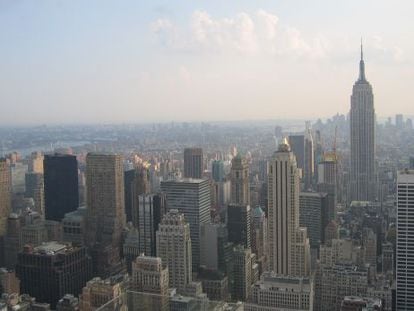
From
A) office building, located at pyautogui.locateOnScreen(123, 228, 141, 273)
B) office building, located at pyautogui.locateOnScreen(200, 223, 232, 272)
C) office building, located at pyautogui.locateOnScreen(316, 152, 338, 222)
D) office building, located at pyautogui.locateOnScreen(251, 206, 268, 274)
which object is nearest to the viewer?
office building, located at pyautogui.locateOnScreen(200, 223, 232, 272)

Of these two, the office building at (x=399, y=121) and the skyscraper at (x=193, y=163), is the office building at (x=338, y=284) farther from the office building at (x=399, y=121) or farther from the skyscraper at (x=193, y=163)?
the skyscraper at (x=193, y=163)

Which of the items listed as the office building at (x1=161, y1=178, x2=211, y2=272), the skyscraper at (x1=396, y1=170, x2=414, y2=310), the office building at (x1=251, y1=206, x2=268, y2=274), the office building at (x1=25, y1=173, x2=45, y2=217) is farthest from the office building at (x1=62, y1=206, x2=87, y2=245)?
the skyscraper at (x1=396, y1=170, x2=414, y2=310)

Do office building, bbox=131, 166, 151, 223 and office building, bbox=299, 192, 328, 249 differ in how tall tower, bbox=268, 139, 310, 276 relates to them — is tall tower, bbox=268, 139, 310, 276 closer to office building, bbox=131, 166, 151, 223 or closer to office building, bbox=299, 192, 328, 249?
office building, bbox=299, 192, 328, 249

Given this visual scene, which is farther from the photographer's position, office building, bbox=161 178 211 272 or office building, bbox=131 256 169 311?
office building, bbox=161 178 211 272

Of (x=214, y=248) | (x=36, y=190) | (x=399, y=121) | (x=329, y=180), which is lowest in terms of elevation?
(x=214, y=248)

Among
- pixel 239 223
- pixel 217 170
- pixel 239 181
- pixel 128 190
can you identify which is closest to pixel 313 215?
pixel 239 223

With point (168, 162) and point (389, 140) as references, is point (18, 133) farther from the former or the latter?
point (389, 140)

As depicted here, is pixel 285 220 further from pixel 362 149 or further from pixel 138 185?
pixel 362 149

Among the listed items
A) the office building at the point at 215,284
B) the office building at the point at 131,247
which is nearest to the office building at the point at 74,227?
the office building at the point at 131,247
